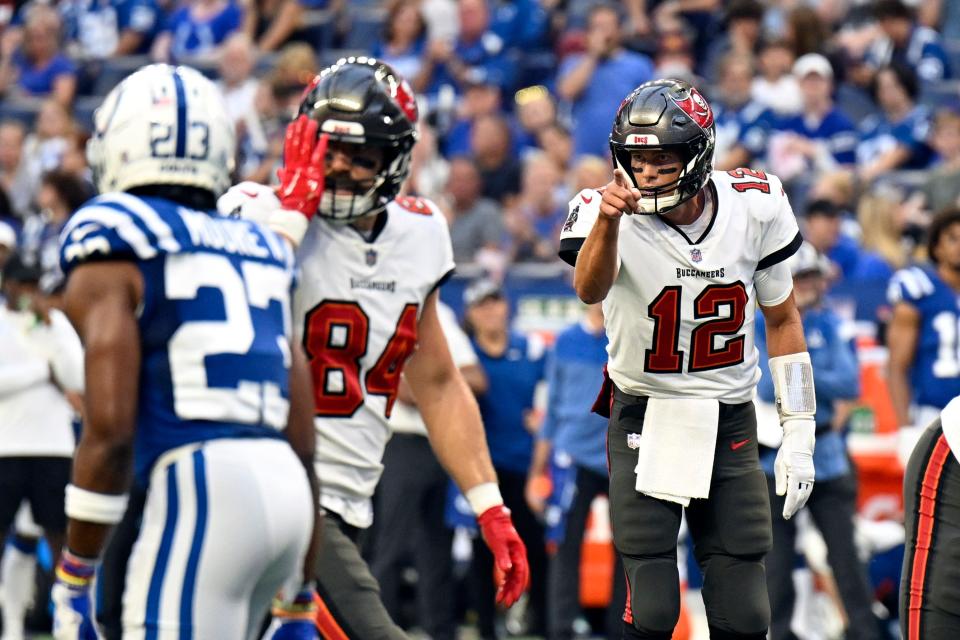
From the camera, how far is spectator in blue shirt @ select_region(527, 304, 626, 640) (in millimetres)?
8078

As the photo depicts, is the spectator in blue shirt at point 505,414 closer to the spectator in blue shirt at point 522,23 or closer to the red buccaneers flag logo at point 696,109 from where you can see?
the red buccaneers flag logo at point 696,109

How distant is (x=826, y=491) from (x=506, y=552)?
3.10 metres

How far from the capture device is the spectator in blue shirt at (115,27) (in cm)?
1466

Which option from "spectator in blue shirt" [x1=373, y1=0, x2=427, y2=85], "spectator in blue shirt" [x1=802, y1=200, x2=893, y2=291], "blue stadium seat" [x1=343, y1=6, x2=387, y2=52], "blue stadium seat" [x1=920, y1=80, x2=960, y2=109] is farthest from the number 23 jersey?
"blue stadium seat" [x1=343, y1=6, x2=387, y2=52]

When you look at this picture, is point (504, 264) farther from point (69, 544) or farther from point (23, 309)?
point (69, 544)

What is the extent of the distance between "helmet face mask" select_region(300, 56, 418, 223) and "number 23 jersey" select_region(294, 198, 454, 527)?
106 mm

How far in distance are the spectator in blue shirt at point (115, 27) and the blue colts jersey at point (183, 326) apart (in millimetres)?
11627

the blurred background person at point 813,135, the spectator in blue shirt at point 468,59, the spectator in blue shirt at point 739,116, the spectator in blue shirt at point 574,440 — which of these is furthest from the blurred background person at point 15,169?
the spectator in blue shirt at point 574,440

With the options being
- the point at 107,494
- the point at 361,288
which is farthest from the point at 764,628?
the point at 107,494

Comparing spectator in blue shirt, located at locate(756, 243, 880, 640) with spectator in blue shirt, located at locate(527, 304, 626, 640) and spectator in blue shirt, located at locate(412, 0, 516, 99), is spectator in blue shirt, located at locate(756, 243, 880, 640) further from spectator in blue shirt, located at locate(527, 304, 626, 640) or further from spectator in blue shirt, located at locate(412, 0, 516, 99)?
spectator in blue shirt, located at locate(412, 0, 516, 99)

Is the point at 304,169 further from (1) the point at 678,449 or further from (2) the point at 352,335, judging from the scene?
(1) the point at 678,449

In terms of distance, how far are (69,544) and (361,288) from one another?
52.4 inches

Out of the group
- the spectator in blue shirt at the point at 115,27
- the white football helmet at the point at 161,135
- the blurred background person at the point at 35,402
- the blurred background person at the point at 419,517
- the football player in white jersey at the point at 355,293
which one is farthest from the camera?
the spectator in blue shirt at the point at 115,27

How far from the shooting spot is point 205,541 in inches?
131
